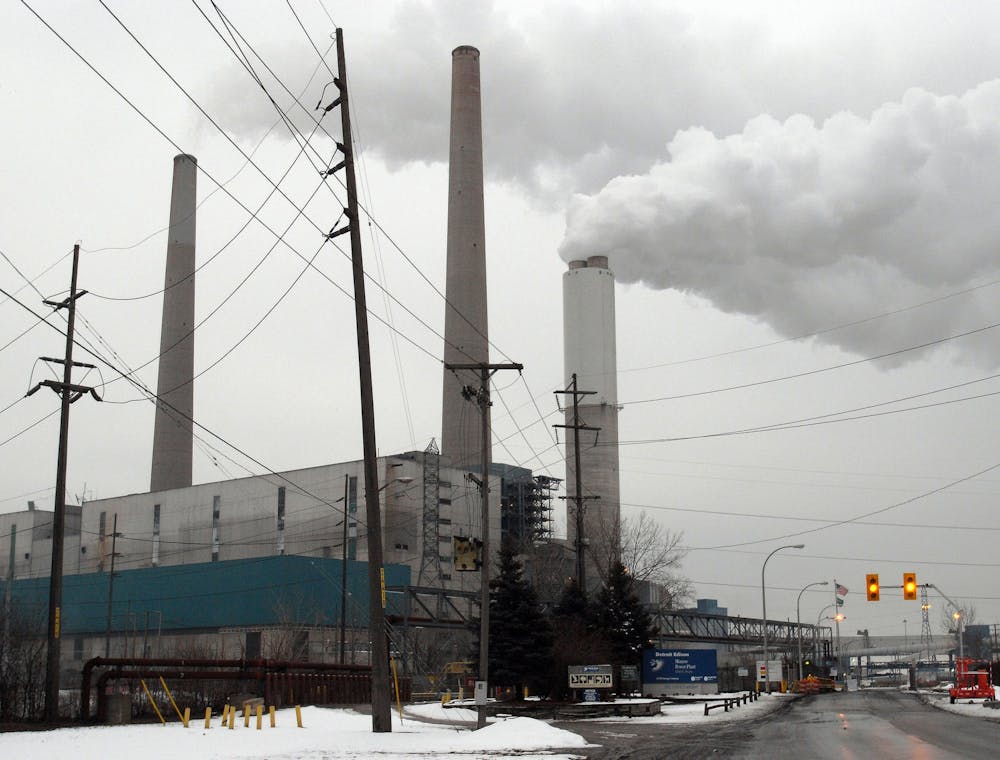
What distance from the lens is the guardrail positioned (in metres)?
47.2

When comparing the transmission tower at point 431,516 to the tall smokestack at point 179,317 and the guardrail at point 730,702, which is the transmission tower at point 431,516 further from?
the guardrail at point 730,702

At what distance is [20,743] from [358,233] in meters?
14.1

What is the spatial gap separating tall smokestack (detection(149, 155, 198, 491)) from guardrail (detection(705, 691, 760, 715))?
2173 inches

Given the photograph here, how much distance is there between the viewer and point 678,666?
5900cm

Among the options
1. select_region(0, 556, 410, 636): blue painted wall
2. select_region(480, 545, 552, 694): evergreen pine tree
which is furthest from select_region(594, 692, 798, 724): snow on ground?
select_region(0, 556, 410, 636): blue painted wall

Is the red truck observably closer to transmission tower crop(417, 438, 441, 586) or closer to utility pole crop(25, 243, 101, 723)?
utility pole crop(25, 243, 101, 723)

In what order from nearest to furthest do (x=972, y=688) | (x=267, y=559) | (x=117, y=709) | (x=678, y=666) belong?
(x=117, y=709), (x=972, y=688), (x=678, y=666), (x=267, y=559)

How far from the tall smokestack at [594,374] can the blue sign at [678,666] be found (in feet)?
109

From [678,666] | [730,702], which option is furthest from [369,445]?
[678,666]

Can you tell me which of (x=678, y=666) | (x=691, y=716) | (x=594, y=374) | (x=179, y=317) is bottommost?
(x=691, y=716)

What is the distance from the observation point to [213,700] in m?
35.6

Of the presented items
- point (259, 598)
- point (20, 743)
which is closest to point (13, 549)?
point (259, 598)

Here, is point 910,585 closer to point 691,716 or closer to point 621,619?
point 691,716

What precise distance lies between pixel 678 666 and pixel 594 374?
39841mm
